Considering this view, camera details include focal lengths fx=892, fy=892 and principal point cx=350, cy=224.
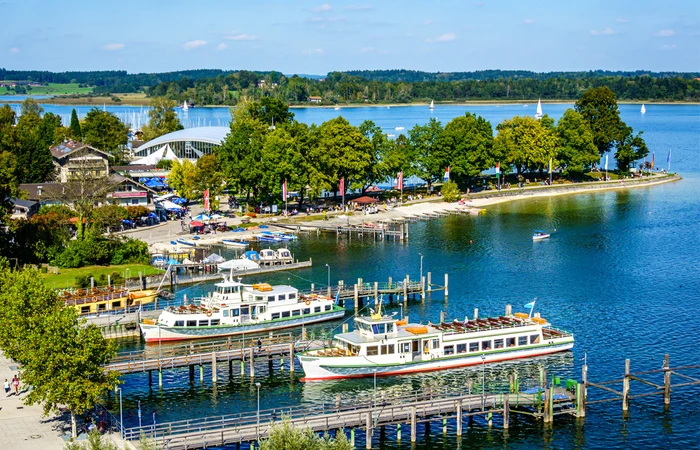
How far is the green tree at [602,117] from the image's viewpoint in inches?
7126

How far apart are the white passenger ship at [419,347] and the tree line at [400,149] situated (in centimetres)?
6851

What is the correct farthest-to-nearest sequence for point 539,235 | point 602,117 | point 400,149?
point 602,117 < point 400,149 < point 539,235

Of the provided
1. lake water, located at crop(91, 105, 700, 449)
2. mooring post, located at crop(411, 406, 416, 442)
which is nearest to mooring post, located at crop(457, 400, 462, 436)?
lake water, located at crop(91, 105, 700, 449)

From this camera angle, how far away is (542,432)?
56969 millimetres

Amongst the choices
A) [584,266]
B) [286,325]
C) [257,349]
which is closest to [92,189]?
[286,325]

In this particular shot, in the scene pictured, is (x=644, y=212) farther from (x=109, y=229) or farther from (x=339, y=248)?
(x=109, y=229)

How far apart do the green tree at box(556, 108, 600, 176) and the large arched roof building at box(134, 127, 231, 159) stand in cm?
6495

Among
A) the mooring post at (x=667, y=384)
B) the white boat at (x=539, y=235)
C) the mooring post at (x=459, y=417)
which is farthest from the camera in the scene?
the white boat at (x=539, y=235)

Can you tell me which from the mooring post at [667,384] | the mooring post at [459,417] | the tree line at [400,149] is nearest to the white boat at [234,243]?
the tree line at [400,149]

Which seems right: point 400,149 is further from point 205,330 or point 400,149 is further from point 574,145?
point 205,330

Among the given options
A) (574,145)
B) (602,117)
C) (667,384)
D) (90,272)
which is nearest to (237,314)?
(90,272)

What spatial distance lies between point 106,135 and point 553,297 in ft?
378

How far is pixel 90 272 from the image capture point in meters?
95.1

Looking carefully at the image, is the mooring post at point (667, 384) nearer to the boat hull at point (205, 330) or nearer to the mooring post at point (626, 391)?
the mooring post at point (626, 391)
